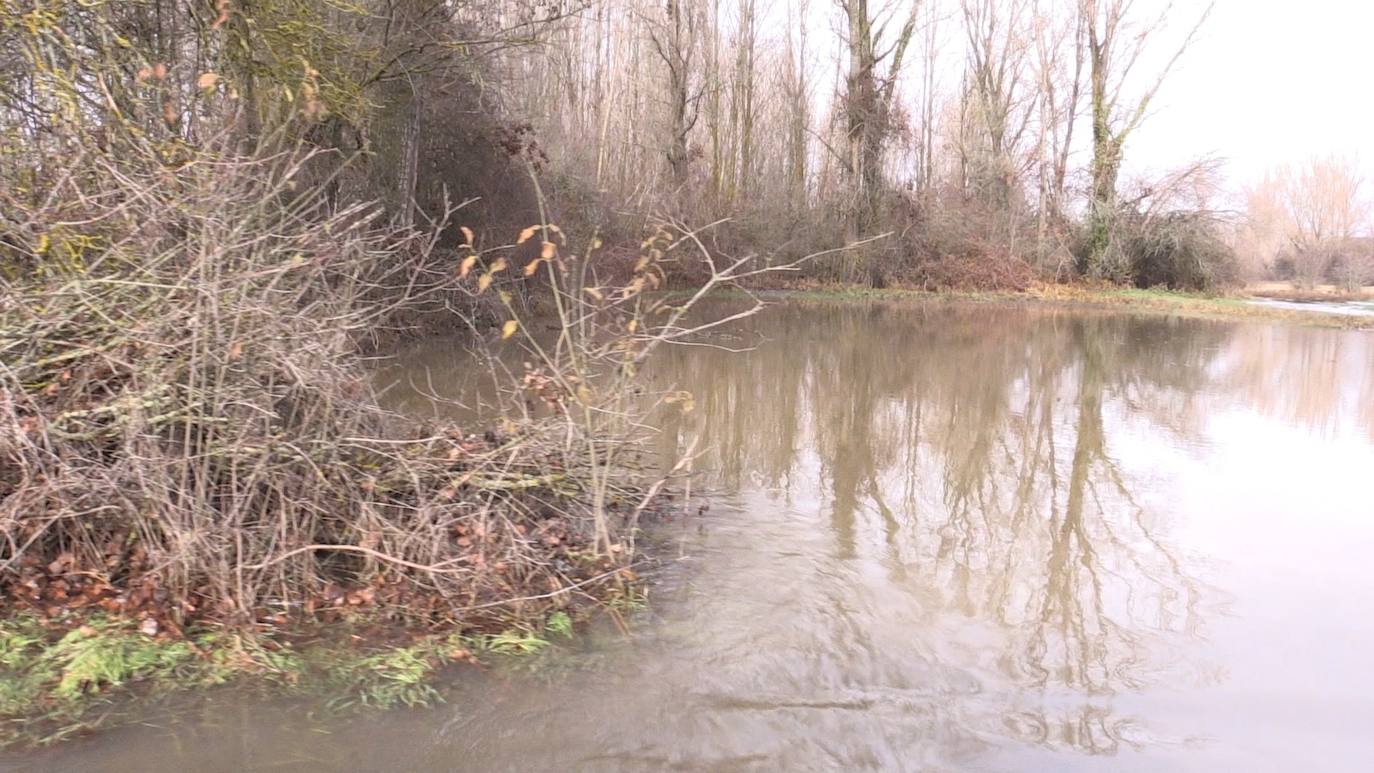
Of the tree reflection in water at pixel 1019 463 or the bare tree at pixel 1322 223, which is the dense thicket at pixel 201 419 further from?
the bare tree at pixel 1322 223

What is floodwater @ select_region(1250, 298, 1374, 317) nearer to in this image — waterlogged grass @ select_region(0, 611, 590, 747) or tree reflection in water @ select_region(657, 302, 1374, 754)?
tree reflection in water @ select_region(657, 302, 1374, 754)

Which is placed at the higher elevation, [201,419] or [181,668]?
[201,419]

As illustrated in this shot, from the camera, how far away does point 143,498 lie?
4.18m

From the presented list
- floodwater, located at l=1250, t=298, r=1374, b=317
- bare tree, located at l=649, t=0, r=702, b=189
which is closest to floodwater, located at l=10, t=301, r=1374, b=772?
bare tree, located at l=649, t=0, r=702, b=189

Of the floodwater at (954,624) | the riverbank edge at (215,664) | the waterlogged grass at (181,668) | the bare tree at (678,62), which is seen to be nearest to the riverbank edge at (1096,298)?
the bare tree at (678,62)

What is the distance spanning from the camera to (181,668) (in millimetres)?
3697

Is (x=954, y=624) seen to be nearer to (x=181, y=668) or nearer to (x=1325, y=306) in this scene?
(x=181, y=668)

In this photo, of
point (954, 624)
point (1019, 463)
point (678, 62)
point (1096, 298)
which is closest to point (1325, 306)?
point (1096, 298)

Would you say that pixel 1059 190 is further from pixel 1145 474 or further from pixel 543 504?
pixel 543 504

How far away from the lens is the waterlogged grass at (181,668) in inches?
132

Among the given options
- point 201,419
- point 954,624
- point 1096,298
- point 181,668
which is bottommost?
point 954,624

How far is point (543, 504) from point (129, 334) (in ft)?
7.89

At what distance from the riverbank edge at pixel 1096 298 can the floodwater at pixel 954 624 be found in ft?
60.7

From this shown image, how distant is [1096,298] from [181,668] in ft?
103
